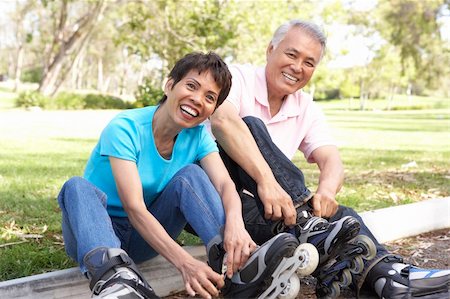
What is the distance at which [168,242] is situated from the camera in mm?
2545

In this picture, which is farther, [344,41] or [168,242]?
[344,41]

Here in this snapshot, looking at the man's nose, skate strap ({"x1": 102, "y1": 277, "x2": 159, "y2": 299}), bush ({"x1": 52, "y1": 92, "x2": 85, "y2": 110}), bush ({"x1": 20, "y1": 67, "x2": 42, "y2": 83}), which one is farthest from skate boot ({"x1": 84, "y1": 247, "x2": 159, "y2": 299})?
bush ({"x1": 20, "y1": 67, "x2": 42, "y2": 83})

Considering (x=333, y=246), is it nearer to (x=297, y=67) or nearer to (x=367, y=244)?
(x=367, y=244)

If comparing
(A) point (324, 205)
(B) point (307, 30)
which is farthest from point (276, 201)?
(B) point (307, 30)

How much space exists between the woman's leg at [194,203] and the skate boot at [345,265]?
0.56 m

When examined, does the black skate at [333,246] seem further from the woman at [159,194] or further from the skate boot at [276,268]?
the woman at [159,194]

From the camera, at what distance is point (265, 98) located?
139 inches

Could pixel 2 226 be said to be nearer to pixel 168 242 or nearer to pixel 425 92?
pixel 168 242

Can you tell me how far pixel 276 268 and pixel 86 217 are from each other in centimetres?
77

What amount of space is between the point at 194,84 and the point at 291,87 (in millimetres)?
912

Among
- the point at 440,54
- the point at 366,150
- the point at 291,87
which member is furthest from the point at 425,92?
the point at 291,87

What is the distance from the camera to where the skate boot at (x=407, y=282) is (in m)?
2.85

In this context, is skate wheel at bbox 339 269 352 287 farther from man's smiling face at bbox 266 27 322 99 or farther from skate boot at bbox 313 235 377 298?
man's smiling face at bbox 266 27 322 99

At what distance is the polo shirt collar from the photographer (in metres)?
3.53
